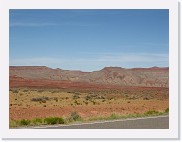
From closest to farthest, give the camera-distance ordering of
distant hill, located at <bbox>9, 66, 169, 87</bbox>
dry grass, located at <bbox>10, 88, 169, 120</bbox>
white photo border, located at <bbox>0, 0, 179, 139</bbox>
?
white photo border, located at <bbox>0, 0, 179, 139</bbox>
distant hill, located at <bbox>9, 66, 169, 87</bbox>
dry grass, located at <bbox>10, 88, 169, 120</bbox>

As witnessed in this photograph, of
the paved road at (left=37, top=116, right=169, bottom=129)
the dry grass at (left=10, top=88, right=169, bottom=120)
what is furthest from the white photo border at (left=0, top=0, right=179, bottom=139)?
the dry grass at (left=10, top=88, right=169, bottom=120)

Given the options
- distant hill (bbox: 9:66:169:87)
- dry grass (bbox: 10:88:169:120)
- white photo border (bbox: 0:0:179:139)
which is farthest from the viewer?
dry grass (bbox: 10:88:169:120)

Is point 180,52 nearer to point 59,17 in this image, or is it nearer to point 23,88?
point 59,17

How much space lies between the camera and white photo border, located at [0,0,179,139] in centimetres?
1355

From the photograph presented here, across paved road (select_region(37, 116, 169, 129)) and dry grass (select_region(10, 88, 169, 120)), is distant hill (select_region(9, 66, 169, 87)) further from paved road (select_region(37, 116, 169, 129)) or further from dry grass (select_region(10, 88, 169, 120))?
dry grass (select_region(10, 88, 169, 120))
